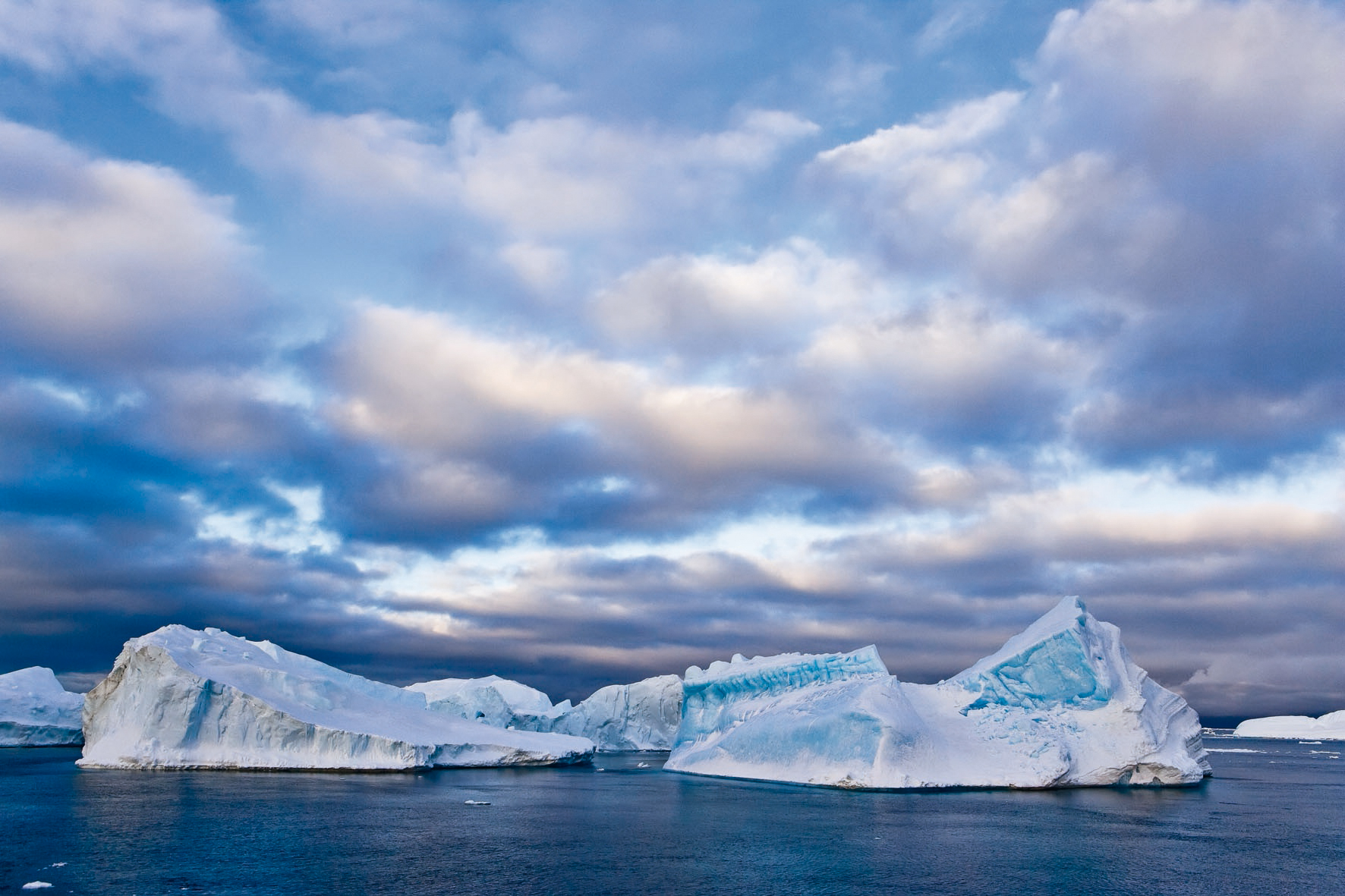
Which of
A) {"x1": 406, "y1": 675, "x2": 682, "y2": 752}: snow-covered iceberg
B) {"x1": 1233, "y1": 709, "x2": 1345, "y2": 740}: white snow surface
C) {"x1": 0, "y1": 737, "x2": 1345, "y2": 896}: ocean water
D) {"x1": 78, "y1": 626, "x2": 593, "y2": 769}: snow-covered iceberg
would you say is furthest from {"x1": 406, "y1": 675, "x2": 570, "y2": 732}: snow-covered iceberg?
{"x1": 1233, "y1": 709, "x2": 1345, "y2": 740}: white snow surface

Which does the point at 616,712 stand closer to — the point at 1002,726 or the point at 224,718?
the point at 224,718

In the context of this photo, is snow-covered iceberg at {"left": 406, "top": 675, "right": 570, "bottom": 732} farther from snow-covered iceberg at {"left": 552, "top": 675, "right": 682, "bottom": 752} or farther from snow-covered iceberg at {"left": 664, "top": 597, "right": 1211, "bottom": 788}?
snow-covered iceberg at {"left": 664, "top": 597, "right": 1211, "bottom": 788}

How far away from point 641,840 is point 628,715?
56.4 m

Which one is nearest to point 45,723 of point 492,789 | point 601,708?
point 601,708

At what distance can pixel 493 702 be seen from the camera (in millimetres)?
65688

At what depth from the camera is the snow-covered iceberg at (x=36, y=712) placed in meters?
58.2

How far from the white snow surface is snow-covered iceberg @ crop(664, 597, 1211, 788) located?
144 metres

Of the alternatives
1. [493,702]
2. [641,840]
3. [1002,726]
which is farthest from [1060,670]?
[493,702]

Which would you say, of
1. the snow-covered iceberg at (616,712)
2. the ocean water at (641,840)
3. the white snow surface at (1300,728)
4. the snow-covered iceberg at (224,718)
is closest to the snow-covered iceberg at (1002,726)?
the ocean water at (641,840)

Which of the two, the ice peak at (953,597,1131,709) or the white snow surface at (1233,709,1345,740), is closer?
the ice peak at (953,597,1131,709)

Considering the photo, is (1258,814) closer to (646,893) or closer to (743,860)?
(743,860)

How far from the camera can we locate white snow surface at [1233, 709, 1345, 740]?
15214 centimetres

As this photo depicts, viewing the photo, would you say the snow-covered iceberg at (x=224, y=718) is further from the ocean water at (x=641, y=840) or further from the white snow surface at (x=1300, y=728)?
the white snow surface at (x=1300, y=728)

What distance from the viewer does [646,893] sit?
1443 centimetres
